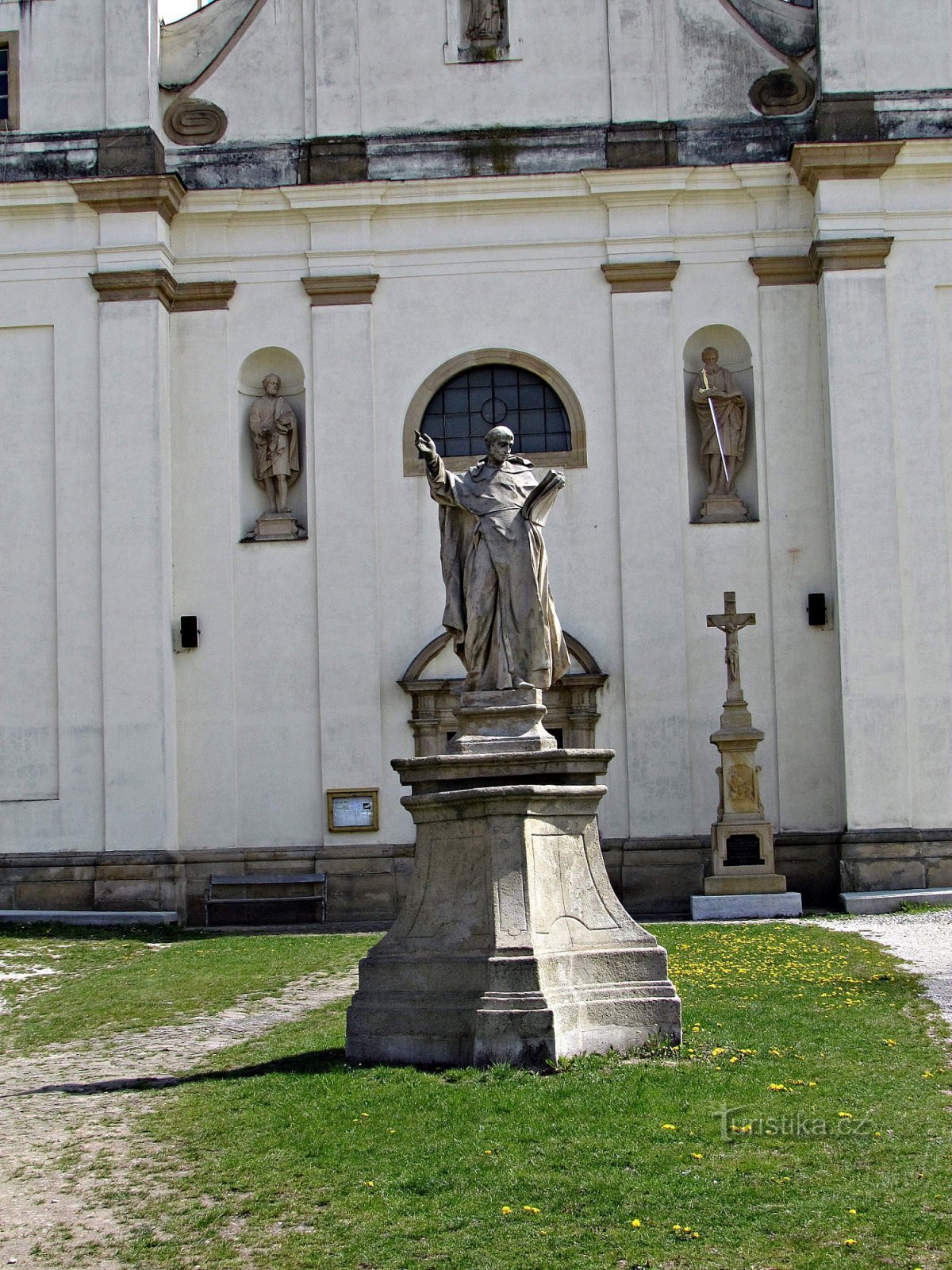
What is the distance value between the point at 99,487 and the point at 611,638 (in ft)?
21.6

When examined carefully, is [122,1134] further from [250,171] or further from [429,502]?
[250,171]

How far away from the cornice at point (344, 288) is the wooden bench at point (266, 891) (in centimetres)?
721

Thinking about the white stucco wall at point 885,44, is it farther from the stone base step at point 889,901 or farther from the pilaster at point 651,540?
the stone base step at point 889,901

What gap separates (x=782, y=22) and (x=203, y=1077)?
55.9 ft

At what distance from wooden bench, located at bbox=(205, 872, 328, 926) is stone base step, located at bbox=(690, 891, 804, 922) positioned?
15.3 feet

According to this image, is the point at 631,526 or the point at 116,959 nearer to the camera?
the point at 116,959

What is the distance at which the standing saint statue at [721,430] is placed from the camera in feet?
69.6

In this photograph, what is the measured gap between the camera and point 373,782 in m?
20.9

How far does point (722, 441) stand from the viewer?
2123cm

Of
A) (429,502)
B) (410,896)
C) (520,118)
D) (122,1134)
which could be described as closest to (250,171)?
(520,118)

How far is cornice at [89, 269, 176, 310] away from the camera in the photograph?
2123cm

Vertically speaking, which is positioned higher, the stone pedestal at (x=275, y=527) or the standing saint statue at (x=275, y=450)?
the standing saint statue at (x=275, y=450)

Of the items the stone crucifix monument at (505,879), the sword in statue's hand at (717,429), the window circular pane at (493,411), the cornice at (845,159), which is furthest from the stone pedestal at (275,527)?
the stone crucifix monument at (505,879)

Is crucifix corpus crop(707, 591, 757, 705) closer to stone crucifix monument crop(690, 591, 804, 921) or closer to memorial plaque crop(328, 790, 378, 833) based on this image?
stone crucifix monument crop(690, 591, 804, 921)
